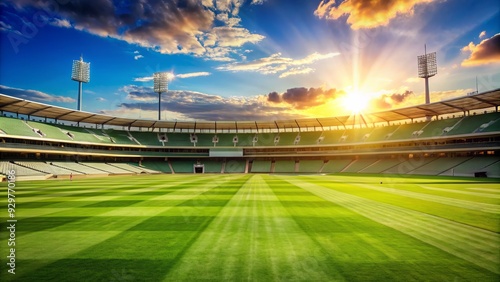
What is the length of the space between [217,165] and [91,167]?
31.4m

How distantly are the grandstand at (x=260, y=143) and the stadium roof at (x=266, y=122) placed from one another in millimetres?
176

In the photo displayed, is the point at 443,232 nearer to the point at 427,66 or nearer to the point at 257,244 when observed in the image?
the point at 257,244

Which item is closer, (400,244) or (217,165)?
(400,244)

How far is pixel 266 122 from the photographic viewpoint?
74.1m

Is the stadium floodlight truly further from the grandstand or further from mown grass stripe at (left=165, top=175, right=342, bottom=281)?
mown grass stripe at (left=165, top=175, right=342, bottom=281)

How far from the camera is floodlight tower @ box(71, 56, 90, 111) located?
65.9 metres

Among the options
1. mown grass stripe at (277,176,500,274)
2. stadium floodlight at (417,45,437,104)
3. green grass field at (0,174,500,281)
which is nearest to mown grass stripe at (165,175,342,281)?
green grass field at (0,174,500,281)

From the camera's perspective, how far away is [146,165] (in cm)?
6912

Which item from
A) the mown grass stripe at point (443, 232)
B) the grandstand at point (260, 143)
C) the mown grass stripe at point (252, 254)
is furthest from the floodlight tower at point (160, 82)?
the mown grass stripe at point (443, 232)

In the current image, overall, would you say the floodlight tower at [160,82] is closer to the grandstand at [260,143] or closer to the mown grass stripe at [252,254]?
the grandstand at [260,143]

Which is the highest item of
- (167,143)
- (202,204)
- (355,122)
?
(355,122)

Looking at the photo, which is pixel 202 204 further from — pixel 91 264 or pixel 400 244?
pixel 400 244

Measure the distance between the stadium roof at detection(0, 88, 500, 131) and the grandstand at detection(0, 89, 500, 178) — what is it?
18 centimetres

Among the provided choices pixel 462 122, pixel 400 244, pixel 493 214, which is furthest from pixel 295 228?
pixel 462 122
